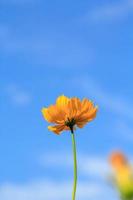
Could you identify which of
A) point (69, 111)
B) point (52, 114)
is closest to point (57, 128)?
point (69, 111)

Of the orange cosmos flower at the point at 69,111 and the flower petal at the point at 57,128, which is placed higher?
the flower petal at the point at 57,128

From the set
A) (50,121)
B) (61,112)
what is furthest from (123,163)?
(50,121)

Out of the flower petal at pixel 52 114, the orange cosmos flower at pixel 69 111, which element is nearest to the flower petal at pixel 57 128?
the orange cosmos flower at pixel 69 111

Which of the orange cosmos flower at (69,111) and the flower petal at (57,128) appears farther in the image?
the flower petal at (57,128)

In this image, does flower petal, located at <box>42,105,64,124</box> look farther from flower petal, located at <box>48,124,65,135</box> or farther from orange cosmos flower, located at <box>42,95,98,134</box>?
flower petal, located at <box>48,124,65,135</box>

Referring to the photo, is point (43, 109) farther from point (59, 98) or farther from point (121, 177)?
point (121, 177)

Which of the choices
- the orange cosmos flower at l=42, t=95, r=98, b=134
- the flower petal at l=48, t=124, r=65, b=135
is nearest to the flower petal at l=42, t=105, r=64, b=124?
the orange cosmos flower at l=42, t=95, r=98, b=134

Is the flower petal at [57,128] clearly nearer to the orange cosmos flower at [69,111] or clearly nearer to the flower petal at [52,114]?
the orange cosmos flower at [69,111]

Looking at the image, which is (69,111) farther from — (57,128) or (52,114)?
(57,128)
